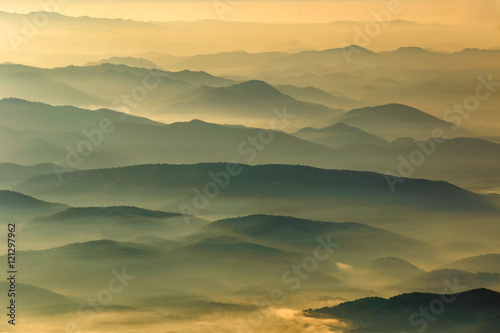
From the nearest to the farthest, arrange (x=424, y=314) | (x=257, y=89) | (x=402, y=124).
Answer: (x=424, y=314), (x=402, y=124), (x=257, y=89)

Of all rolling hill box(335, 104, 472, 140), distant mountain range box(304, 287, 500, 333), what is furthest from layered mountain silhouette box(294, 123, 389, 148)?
distant mountain range box(304, 287, 500, 333)

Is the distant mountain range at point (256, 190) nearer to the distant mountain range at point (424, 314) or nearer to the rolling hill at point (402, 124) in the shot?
the rolling hill at point (402, 124)

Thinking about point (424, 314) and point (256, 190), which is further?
point (256, 190)

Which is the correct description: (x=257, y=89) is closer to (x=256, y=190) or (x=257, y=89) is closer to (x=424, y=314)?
(x=256, y=190)

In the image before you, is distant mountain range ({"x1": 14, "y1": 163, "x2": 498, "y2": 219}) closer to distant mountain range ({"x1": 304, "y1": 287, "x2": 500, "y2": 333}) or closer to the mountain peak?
the mountain peak

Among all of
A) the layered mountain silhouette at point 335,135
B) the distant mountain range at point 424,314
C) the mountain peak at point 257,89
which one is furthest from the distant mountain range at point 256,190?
the distant mountain range at point 424,314

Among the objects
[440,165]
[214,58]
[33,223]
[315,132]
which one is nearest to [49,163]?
[33,223]

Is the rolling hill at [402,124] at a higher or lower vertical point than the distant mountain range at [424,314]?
higher

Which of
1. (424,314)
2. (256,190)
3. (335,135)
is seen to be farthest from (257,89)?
(424,314)

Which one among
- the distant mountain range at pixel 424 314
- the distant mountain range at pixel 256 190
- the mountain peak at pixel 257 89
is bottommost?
the distant mountain range at pixel 424 314

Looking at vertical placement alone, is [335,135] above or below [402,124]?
above

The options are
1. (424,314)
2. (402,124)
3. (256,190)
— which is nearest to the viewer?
(424,314)
